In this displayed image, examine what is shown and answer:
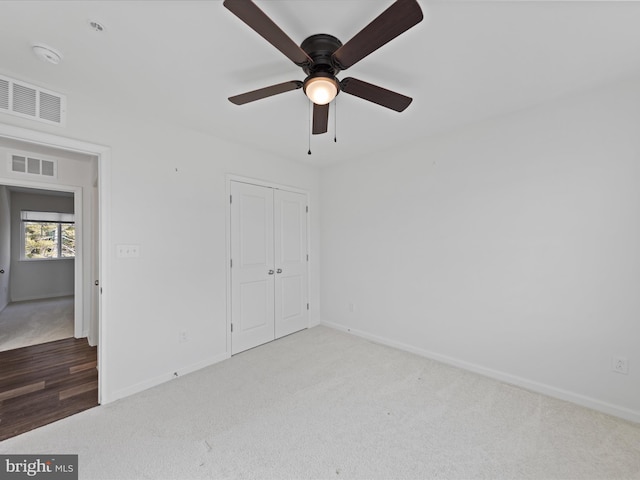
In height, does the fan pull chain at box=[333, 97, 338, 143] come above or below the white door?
above

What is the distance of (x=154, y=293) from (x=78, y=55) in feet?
6.01

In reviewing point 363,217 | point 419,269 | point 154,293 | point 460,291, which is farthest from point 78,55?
point 460,291

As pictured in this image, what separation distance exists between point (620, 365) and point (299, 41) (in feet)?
10.4

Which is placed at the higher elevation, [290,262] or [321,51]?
[321,51]

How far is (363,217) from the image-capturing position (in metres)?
3.66

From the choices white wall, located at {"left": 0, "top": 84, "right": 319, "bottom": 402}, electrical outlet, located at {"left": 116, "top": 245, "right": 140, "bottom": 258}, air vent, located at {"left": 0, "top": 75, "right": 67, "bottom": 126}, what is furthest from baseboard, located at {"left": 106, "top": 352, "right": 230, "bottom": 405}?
air vent, located at {"left": 0, "top": 75, "right": 67, "bottom": 126}

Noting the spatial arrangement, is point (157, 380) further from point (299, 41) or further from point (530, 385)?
point (530, 385)

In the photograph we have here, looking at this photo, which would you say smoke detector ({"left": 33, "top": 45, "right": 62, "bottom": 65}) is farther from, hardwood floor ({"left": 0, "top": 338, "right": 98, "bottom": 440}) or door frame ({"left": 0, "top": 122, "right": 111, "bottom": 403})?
hardwood floor ({"left": 0, "top": 338, "right": 98, "bottom": 440})

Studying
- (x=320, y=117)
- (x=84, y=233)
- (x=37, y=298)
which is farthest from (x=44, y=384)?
(x=37, y=298)

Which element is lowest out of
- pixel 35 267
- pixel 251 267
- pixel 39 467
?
pixel 39 467

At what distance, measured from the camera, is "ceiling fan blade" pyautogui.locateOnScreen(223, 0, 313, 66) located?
1029mm

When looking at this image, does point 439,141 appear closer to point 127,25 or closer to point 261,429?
point 127,25

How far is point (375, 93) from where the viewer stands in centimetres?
164

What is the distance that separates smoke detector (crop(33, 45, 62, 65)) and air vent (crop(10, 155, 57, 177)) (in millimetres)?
1967
